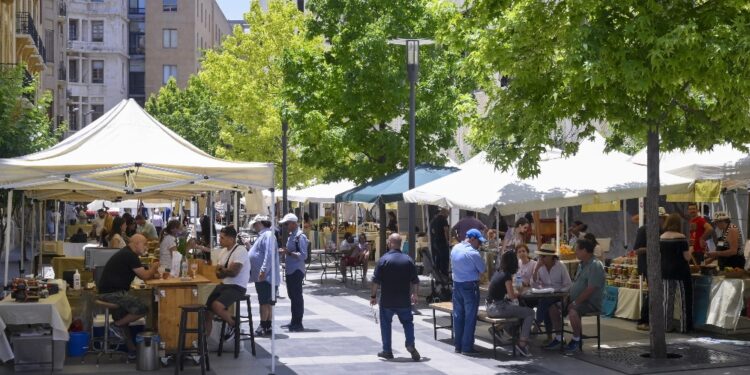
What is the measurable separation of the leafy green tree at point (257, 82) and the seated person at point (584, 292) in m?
28.6

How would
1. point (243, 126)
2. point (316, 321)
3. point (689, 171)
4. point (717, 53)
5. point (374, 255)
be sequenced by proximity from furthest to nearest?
1. point (243, 126)
2. point (374, 255)
3. point (316, 321)
4. point (689, 171)
5. point (717, 53)

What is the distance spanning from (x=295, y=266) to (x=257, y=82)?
2785cm

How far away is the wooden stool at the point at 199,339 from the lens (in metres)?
12.0

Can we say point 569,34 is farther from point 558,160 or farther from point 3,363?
point 3,363

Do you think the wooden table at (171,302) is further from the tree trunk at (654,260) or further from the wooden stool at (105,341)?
the tree trunk at (654,260)

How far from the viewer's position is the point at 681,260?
49.3 feet

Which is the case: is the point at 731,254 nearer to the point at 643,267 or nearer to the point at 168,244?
the point at 643,267

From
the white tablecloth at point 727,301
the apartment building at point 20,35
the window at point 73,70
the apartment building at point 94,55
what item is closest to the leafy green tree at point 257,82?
the apartment building at point 20,35

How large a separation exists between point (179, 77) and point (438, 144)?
68587 mm

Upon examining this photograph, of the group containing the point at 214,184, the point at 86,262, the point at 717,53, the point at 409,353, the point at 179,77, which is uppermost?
the point at 179,77

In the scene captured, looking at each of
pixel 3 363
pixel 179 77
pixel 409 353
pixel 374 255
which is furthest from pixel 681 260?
pixel 179 77

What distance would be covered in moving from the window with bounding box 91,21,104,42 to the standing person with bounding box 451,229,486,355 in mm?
78063

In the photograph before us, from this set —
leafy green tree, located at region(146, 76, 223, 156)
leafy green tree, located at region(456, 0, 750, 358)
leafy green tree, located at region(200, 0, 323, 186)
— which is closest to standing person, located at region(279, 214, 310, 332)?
leafy green tree, located at region(456, 0, 750, 358)

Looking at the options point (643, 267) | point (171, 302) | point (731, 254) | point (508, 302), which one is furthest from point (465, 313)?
point (731, 254)
